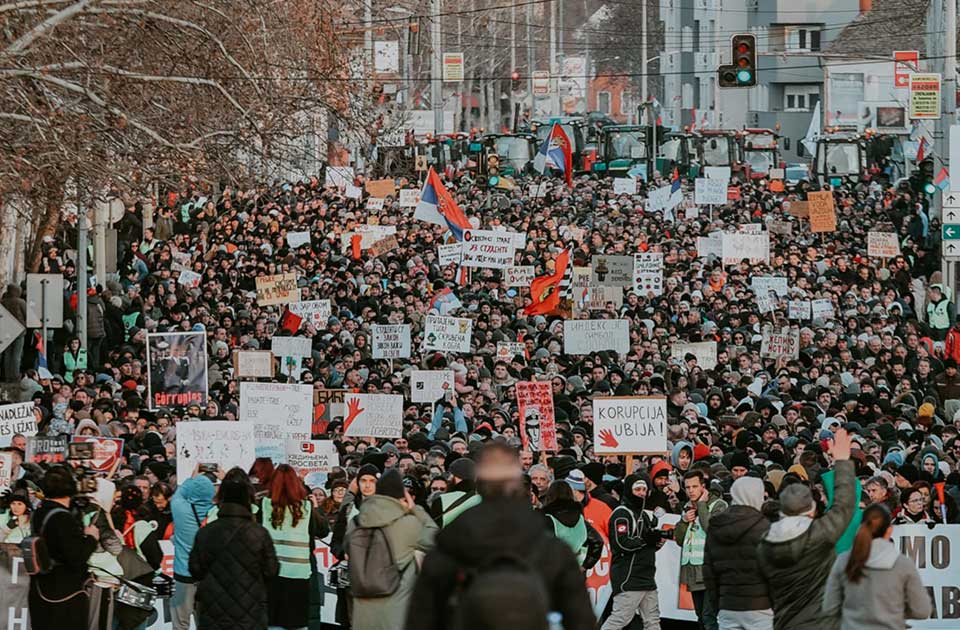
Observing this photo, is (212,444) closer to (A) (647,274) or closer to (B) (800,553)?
(B) (800,553)

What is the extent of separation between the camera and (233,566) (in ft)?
33.5

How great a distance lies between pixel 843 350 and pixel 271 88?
9.46 metres

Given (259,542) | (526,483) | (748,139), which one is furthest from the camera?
(748,139)

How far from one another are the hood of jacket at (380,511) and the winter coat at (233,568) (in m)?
0.73

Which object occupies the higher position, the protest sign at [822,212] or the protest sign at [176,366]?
the protest sign at [822,212]

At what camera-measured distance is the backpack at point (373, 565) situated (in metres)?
9.59

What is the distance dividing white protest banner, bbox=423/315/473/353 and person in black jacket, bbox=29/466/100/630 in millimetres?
15164

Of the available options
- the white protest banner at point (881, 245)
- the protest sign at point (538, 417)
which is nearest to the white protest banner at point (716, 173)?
the white protest banner at point (881, 245)

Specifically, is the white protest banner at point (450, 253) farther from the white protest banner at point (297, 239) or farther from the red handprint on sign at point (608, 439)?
the red handprint on sign at point (608, 439)

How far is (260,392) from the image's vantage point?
58.1 ft

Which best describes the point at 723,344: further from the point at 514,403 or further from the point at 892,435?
the point at 892,435

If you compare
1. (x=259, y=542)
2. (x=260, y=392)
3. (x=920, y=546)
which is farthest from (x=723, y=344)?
(x=259, y=542)

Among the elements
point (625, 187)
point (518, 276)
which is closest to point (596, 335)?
point (518, 276)

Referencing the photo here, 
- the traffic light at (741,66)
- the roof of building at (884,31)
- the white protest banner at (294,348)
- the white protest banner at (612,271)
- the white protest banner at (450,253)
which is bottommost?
the white protest banner at (294,348)
